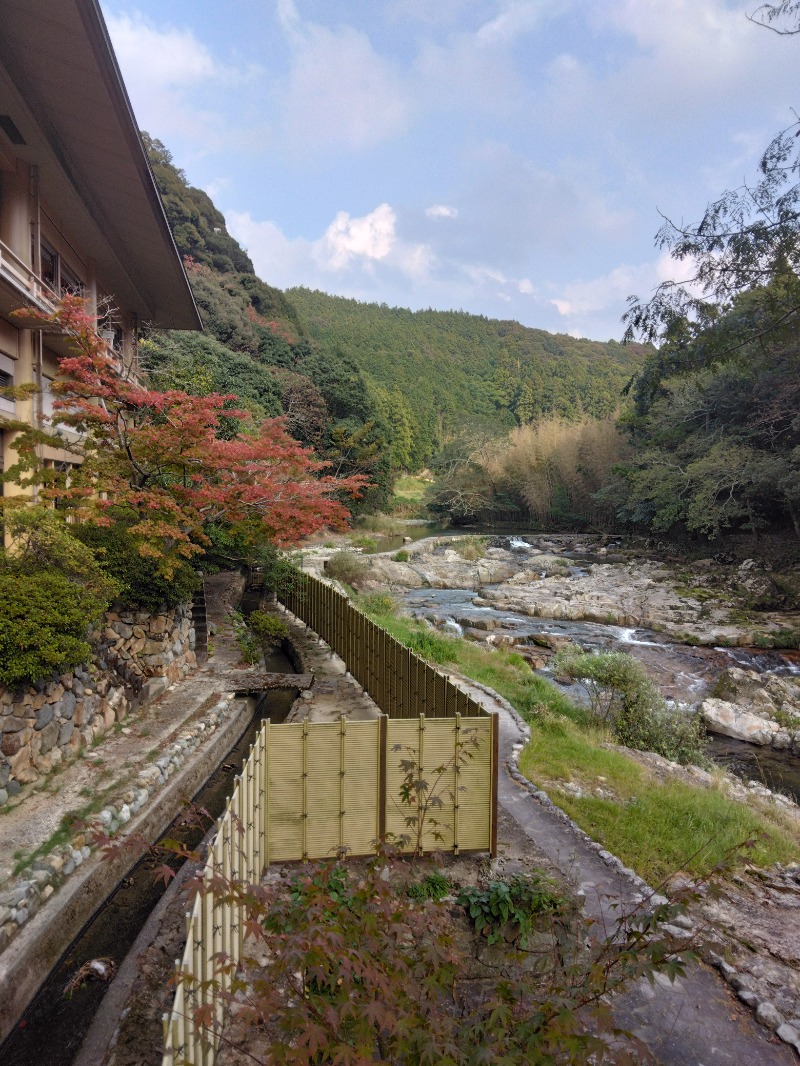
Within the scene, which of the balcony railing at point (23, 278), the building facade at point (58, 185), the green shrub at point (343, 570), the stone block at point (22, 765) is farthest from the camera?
the green shrub at point (343, 570)

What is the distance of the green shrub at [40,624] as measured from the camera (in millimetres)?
5531

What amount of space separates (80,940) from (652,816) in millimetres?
5272

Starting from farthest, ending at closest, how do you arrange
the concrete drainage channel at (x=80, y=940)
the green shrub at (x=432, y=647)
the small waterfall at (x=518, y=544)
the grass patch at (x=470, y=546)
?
the small waterfall at (x=518, y=544), the grass patch at (x=470, y=546), the green shrub at (x=432, y=647), the concrete drainage channel at (x=80, y=940)

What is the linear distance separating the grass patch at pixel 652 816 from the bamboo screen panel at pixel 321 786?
234 centimetres

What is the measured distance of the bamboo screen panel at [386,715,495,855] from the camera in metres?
5.16

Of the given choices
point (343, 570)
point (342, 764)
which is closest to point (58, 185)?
point (342, 764)

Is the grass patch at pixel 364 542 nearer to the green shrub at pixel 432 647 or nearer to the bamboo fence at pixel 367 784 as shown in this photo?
the green shrub at pixel 432 647

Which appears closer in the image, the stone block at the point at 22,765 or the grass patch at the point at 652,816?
the grass patch at the point at 652,816

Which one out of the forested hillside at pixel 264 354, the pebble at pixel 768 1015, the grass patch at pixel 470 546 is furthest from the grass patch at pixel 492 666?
the forested hillside at pixel 264 354

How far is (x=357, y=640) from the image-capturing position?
33.7ft

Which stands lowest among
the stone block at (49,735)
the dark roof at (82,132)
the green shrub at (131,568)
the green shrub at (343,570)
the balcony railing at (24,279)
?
the stone block at (49,735)

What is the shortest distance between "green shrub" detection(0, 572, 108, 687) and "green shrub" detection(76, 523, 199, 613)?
1769mm

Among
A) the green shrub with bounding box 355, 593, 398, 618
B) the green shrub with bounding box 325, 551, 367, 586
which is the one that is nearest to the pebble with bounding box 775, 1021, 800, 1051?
the green shrub with bounding box 355, 593, 398, 618

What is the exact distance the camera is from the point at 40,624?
5.83 m
